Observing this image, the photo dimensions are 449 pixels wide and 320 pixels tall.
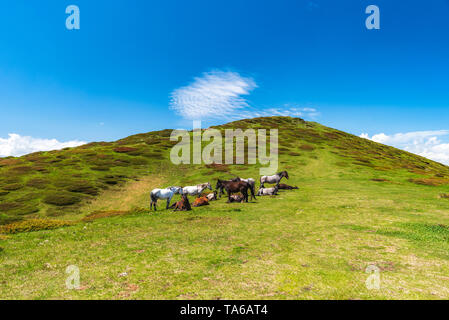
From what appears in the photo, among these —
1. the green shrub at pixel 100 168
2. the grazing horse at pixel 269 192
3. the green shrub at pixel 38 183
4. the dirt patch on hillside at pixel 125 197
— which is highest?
the green shrub at pixel 100 168

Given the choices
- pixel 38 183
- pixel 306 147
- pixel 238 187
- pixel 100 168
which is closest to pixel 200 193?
pixel 238 187

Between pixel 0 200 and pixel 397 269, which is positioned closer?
pixel 397 269

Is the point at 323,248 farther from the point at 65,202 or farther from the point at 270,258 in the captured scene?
the point at 65,202

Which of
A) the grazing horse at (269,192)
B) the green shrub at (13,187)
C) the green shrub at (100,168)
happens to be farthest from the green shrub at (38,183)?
the grazing horse at (269,192)

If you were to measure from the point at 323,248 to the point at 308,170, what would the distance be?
164ft

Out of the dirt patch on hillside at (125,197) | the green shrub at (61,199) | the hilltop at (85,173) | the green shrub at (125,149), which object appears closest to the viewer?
the hilltop at (85,173)

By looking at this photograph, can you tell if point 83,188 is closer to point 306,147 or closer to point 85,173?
point 85,173

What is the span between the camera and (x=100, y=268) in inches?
408

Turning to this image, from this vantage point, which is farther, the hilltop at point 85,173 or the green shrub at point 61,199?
the green shrub at point 61,199

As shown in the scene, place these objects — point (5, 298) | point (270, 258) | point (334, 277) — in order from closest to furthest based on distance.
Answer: point (5, 298) → point (334, 277) → point (270, 258)

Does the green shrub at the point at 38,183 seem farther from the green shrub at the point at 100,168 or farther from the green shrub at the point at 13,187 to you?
the green shrub at the point at 100,168

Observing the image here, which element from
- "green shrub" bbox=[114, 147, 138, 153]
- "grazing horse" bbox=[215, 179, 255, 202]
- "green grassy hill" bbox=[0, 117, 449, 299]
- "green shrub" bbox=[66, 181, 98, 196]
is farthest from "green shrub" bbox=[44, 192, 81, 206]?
"green shrub" bbox=[114, 147, 138, 153]
